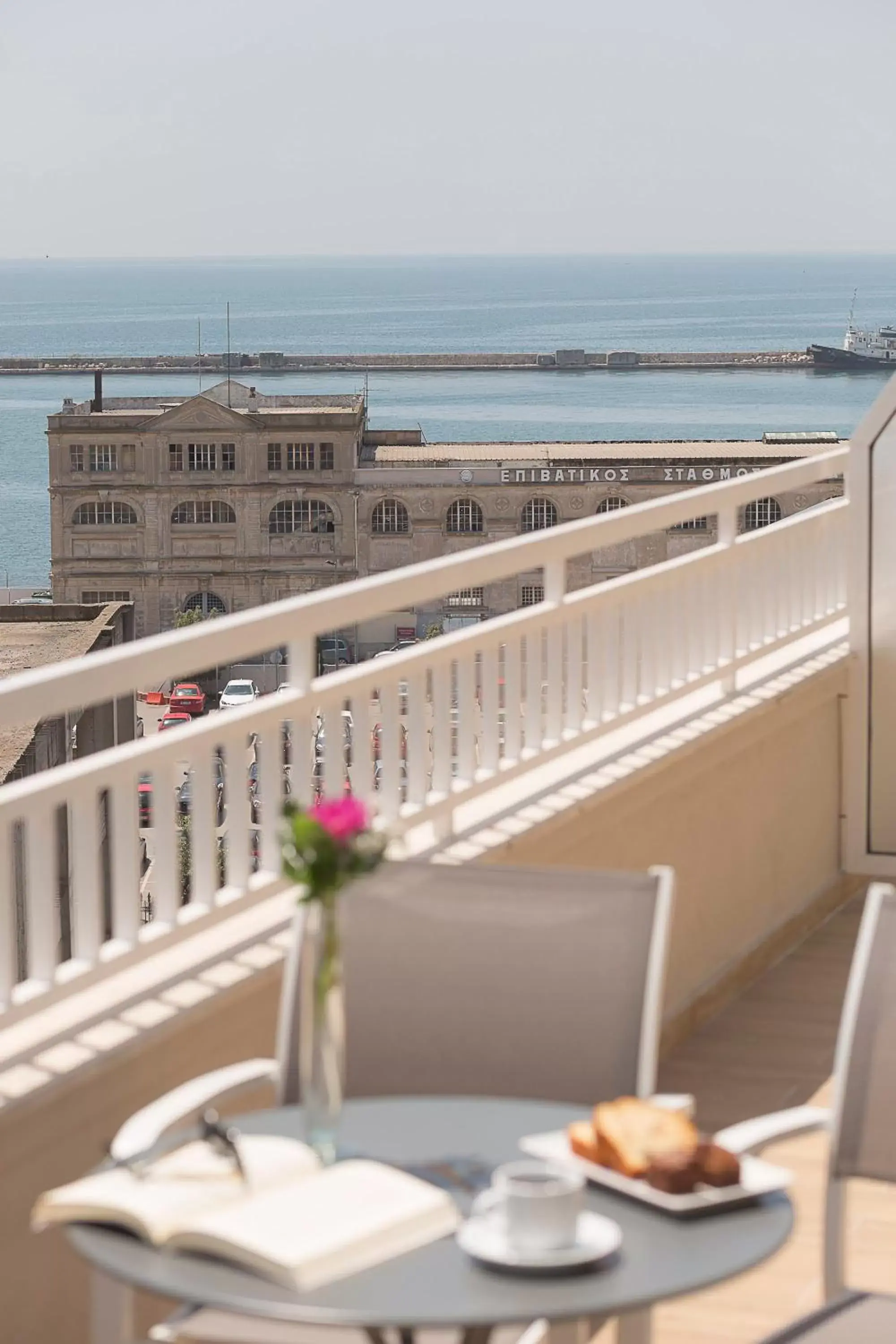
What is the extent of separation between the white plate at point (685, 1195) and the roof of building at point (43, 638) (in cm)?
3057

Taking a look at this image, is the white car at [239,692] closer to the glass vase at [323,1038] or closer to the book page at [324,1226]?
the glass vase at [323,1038]

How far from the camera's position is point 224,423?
90.2m

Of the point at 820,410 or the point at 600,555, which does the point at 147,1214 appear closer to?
the point at 600,555

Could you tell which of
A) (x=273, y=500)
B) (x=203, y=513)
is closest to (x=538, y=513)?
(x=273, y=500)

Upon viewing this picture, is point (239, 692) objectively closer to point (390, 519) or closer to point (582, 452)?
point (390, 519)

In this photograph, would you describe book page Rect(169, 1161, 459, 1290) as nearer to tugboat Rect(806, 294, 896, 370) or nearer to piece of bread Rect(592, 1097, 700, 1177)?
piece of bread Rect(592, 1097, 700, 1177)

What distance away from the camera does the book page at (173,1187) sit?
195cm

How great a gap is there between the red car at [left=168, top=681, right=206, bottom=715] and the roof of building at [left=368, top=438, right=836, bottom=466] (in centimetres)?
2033

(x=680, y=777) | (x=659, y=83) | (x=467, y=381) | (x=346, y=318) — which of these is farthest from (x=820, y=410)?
(x=680, y=777)

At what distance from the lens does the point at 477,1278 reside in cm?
187

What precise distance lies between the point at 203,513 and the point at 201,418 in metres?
4.95

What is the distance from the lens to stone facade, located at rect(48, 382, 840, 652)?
290ft

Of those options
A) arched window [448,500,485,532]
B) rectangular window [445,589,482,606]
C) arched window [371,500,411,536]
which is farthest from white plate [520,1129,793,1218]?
rectangular window [445,589,482,606]

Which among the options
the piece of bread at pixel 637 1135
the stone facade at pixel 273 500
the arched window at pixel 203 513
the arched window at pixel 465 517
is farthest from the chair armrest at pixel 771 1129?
the arched window at pixel 203 513
